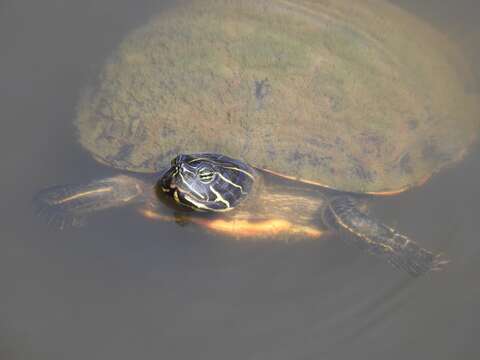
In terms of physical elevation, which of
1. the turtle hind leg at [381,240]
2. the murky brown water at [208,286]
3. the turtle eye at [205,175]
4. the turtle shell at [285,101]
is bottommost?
the murky brown water at [208,286]

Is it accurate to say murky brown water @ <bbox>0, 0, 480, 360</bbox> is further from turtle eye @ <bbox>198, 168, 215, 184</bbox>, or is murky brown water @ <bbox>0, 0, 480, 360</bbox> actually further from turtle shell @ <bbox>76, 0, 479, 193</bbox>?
turtle eye @ <bbox>198, 168, 215, 184</bbox>

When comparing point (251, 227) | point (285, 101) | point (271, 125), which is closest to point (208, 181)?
point (271, 125)

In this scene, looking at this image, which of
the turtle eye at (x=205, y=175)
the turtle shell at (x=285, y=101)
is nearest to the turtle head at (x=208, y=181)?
the turtle eye at (x=205, y=175)

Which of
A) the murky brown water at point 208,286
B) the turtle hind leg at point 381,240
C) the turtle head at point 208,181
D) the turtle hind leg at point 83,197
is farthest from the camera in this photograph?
the turtle hind leg at point 83,197

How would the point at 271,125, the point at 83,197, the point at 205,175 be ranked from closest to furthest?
the point at 205,175, the point at 271,125, the point at 83,197

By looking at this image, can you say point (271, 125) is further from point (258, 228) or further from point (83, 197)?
point (83, 197)

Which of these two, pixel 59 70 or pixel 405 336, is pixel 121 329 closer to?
pixel 405 336

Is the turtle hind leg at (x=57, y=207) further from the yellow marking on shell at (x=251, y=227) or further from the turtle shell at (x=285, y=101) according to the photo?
the yellow marking on shell at (x=251, y=227)
